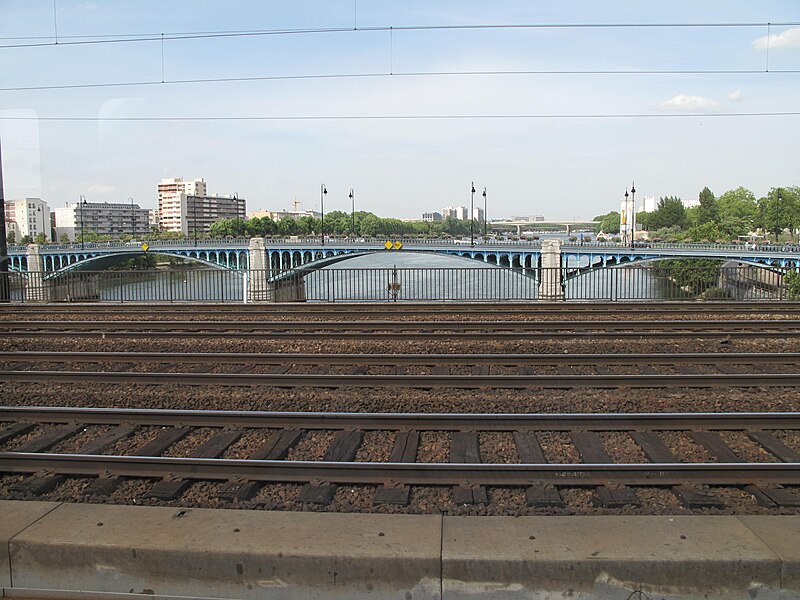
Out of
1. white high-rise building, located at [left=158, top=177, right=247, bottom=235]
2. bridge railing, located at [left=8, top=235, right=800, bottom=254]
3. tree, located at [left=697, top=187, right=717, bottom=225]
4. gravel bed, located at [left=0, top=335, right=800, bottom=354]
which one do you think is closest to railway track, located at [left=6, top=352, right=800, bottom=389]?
gravel bed, located at [left=0, top=335, right=800, bottom=354]

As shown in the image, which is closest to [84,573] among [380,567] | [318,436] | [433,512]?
[380,567]

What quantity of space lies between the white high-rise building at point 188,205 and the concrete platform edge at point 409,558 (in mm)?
97681

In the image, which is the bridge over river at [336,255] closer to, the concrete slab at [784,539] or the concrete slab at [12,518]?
the concrete slab at [12,518]

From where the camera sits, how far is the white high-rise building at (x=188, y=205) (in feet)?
333

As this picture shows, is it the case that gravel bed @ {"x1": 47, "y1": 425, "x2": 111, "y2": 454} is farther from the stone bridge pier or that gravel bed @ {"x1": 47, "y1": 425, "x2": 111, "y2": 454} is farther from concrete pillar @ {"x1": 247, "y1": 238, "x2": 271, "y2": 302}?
concrete pillar @ {"x1": 247, "y1": 238, "x2": 271, "y2": 302}

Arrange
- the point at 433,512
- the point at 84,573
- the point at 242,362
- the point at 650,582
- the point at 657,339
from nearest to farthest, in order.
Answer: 1. the point at 650,582
2. the point at 84,573
3. the point at 433,512
4. the point at 242,362
5. the point at 657,339

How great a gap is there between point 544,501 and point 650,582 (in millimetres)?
1197

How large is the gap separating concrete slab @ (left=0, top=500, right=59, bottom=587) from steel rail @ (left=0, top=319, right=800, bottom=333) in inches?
324

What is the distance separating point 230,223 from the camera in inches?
3236

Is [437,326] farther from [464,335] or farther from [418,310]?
[418,310]

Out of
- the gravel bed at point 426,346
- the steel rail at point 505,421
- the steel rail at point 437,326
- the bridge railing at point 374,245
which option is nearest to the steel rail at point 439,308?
the steel rail at point 437,326

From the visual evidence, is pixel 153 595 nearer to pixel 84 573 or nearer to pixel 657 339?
pixel 84 573

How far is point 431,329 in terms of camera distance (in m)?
13.1

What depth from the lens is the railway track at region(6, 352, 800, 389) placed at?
8.47 meters
